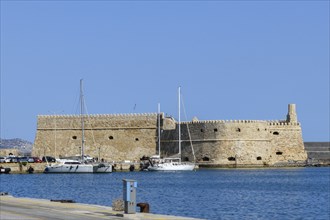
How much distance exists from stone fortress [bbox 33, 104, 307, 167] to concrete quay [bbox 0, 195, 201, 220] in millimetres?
41539

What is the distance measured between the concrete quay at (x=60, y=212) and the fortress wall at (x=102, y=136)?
145 ft

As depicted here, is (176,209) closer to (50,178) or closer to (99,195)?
(99,195)

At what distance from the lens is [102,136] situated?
64.2 metres

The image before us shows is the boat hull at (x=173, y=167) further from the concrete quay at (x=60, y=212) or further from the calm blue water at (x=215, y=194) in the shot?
the concrete quay at (x=60, y=212)

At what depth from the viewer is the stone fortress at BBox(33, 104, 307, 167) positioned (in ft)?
197

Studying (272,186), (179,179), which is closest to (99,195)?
(272,186)

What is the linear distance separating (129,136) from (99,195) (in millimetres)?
28296

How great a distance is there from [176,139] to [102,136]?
6165 mm

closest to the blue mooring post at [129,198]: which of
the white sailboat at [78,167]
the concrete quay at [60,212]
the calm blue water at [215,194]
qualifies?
the concrete quay at [60,212]

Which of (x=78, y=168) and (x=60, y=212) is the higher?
(x=78, y=168)

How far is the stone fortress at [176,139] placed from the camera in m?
60.1

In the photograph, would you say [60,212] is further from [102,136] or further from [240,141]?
[102,136]

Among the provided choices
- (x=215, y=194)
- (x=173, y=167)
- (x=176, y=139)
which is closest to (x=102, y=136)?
(x=176, y=139)

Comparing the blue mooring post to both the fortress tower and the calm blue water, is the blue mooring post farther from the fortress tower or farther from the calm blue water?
the fortress tower
